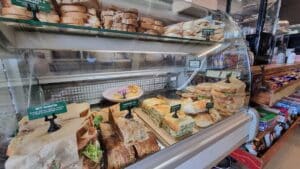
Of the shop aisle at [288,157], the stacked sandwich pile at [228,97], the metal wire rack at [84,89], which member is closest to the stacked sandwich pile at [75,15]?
the metal wire rack at [84,89]

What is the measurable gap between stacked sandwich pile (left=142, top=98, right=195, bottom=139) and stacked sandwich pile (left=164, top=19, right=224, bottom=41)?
52 cm

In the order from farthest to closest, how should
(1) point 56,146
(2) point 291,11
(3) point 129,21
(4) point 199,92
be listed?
(2) point 291,11, (4) point 199,92, (3) point 129,21, (1) point 56,146

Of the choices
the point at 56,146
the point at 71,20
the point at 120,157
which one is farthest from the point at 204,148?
the point at 71,20

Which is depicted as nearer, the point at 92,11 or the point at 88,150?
the point at 88,150

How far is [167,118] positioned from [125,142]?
308mm

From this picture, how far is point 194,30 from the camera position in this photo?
127cm

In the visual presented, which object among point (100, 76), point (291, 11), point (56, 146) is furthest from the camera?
point (291, 11)

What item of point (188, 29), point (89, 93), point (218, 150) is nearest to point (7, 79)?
point (89, 93)

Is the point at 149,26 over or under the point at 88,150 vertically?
over

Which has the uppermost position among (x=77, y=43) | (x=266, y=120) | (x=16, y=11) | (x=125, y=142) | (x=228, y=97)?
(x=16, y=11)

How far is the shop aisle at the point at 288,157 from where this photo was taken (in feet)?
7.27

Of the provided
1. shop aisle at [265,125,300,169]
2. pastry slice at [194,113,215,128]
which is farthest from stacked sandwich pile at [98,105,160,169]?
shop aisle at [265,125,300,169]

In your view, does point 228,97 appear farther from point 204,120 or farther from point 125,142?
point 125,142

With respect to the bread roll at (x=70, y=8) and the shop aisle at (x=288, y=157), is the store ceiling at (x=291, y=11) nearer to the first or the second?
the shop aisle at (x=288, y=157)
